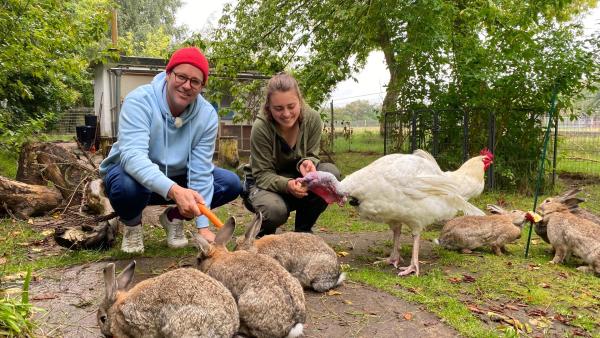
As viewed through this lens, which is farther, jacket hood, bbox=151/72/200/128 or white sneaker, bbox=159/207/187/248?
white sneaker, bbox=159/207/187/248

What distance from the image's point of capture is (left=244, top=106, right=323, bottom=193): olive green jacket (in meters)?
5.16

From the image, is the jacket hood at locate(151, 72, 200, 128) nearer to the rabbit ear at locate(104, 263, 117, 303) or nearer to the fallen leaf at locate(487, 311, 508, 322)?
the rabbit ear at locate(104, 263, 117, 303)

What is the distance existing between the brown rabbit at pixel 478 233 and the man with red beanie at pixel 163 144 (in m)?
2.61

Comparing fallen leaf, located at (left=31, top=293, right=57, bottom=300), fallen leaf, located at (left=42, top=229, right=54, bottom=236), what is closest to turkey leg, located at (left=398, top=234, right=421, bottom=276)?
fallen leaf, located at (left=31, top=293, right=57, bottom=300)

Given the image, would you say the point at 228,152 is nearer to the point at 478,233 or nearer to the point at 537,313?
the point at 478,233

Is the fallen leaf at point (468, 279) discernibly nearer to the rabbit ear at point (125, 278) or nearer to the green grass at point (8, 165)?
the rabbit ear at point (125, 278)

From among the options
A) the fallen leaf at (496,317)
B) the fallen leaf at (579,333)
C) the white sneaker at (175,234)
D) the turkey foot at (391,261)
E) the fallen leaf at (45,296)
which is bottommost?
the fallen leaf at (579,333)

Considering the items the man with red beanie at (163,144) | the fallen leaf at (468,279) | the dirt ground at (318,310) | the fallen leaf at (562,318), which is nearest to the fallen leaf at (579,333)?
the fallen leaf at (562,318)

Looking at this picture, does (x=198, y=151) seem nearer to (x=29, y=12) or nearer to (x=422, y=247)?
(x=422, y=247)

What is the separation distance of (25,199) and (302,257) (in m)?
4.41

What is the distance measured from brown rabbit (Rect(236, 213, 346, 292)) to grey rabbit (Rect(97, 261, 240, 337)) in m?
0.97

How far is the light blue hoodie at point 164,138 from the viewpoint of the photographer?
4.29 meters

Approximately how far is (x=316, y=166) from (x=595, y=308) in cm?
280

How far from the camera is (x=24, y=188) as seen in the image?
6734mm
